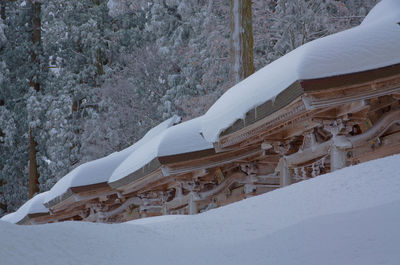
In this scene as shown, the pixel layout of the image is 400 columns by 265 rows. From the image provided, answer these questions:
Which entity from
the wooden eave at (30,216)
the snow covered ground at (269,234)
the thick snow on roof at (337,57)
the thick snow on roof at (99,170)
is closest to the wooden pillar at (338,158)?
the thick snow on roof at (337,57)

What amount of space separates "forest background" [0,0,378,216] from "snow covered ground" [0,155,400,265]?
15472 mm

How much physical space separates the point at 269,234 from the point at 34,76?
2963 centimetres

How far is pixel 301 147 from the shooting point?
30.1ft

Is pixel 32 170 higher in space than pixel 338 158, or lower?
higher

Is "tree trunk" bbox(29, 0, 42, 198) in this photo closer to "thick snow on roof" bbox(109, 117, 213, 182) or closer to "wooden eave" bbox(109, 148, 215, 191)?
"wooden eave" bbox(109, 148, 215, 191)

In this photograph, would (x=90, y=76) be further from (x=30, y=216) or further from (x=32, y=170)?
(x=30, y=216)

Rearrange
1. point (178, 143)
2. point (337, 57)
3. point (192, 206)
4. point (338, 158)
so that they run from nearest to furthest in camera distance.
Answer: point (337, 57) → point (338, 158) → point (178, 143) → point (192, 206)

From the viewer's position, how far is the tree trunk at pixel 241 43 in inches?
566

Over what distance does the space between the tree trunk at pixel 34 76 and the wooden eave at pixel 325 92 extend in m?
25.7

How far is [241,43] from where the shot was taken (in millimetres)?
14430

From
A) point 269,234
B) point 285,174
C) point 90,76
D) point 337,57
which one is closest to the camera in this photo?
point 269,234

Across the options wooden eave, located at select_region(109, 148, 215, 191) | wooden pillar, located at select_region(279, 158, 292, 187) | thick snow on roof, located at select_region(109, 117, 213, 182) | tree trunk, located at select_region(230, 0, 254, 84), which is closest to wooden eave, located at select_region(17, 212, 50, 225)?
tree trunk, located at select_region(230, 0, 254, 84)

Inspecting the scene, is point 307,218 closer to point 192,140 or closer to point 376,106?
point 376,106

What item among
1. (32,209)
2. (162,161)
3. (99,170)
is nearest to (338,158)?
(162,161)
